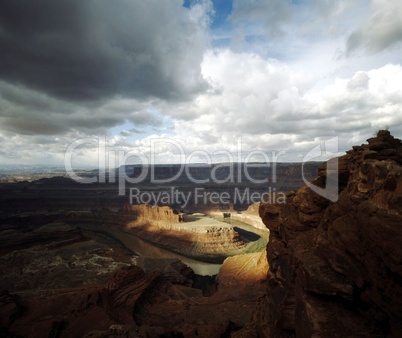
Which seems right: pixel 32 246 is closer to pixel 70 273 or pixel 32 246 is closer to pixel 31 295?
pixel 70 273

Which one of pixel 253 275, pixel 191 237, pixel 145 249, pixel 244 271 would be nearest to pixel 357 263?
pixel 253 275

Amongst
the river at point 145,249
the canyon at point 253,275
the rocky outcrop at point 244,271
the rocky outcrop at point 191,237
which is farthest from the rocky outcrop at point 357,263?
the rocky outcrop at point 191,237

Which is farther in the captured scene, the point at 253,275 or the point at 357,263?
the point at 253,275

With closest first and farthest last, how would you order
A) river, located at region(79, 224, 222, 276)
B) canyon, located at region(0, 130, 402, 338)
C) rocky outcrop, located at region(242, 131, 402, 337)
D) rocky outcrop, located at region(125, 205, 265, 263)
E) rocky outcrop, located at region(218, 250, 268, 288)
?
rocky outcrop, located at region(242, 131, 402, 337) < canyon, located at region(0, 130, 402, 338) < rocky outcrop, located at region(218, 250, 268, 288) < river, located at region(79, 224, 222, 276) < rocky outcrop, located at region(125, 205, 265, 263)

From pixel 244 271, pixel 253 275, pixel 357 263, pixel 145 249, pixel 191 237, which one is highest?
pixel 357 263

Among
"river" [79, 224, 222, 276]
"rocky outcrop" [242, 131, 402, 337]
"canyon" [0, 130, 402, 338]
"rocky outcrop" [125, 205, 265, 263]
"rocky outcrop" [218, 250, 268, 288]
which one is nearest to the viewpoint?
"rocky outcrop" [242, 131, 402, 337]

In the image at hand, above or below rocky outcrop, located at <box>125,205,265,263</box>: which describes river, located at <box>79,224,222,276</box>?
below

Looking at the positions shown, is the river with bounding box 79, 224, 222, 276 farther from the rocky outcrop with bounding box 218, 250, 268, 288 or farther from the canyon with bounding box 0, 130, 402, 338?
the rocky outcrop with bounding box 218, 250, 268, 288

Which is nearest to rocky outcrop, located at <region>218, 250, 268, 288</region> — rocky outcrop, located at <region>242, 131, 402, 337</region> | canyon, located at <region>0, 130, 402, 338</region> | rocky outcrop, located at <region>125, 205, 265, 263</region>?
canyon, located at <region>0, 130, 402, 338</region>

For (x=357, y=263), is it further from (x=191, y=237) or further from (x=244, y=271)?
(x=191, y=237)

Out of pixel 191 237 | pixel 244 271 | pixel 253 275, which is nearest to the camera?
pixel 253 275
